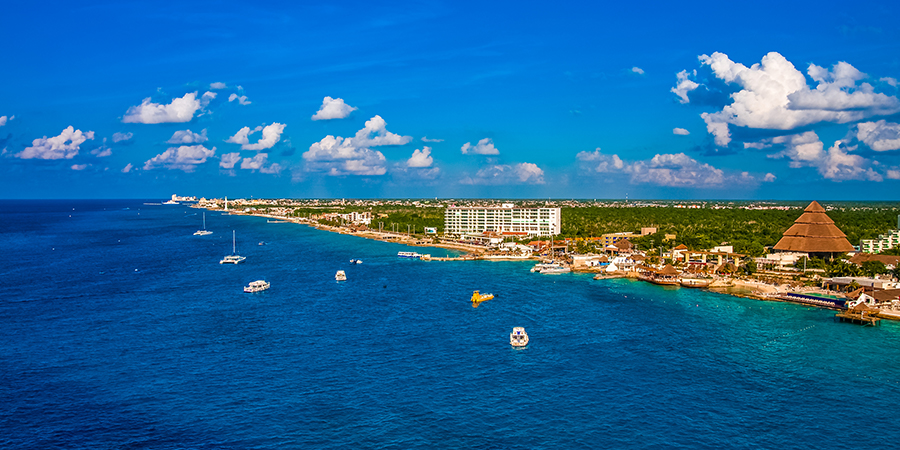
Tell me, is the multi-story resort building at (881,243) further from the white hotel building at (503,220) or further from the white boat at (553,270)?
the white hotel building at (503,220)

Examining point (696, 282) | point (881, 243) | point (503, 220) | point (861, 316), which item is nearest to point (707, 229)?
point (881, 243)

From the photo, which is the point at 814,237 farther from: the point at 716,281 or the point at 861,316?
the point at 861,316

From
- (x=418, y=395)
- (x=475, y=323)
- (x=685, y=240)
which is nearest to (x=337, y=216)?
(x=685, y=240)

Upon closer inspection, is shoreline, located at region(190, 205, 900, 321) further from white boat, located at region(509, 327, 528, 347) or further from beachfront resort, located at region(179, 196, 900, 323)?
white boat, located at region(509, 327, 528, 347)

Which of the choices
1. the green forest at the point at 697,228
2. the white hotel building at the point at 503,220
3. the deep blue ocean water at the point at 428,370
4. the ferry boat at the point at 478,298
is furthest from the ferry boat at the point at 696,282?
the white hotel building at the point at 503,220

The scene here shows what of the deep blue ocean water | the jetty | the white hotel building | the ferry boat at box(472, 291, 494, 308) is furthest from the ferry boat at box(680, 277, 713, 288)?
the white hotel building
